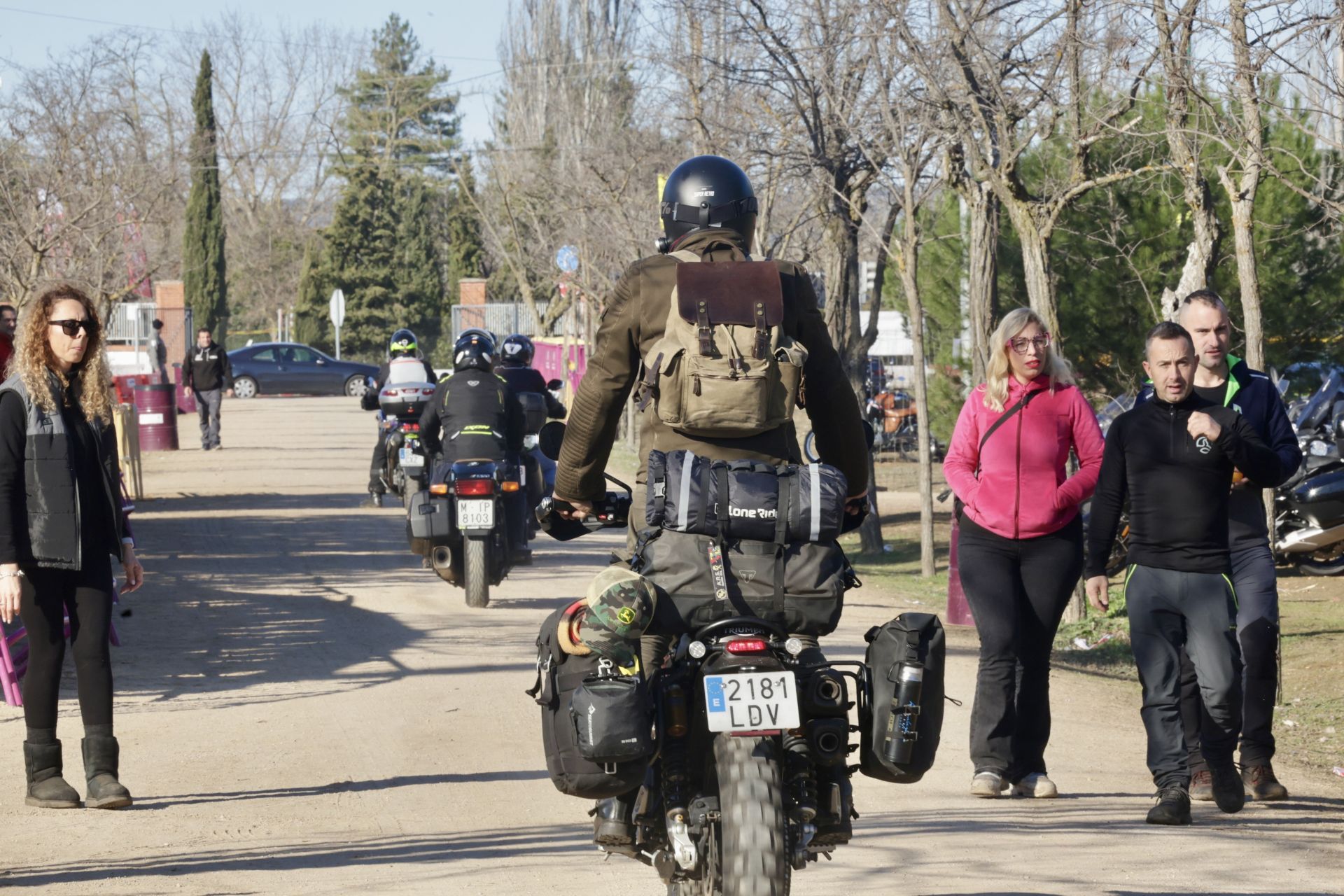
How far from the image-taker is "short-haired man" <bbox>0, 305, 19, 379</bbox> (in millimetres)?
9703

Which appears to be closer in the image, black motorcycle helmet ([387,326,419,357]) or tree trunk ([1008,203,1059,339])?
tree trunk ([1008,203,1059,339])

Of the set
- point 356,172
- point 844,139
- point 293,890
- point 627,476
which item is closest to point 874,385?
point 627,476

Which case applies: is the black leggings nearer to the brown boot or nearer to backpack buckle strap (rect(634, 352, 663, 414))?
backpack buckle strap (rect(634, 352, 663, 414))

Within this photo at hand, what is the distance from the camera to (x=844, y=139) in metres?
15.8

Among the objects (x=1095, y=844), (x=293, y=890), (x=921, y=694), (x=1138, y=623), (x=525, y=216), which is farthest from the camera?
(x=525, y=216)

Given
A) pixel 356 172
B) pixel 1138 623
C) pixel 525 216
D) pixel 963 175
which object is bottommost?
pixel 1138 623

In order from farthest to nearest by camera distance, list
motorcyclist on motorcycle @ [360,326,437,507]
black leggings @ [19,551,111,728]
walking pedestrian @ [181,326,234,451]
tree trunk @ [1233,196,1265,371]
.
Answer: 1. walking pedestrian @ [181,326,234,451]
2. motorcyclist on motorcycle @ [360,326,437,507]
3. tree trunk @ [1233,196,1265,371]
4. black leggings @ [19,551,111,728]

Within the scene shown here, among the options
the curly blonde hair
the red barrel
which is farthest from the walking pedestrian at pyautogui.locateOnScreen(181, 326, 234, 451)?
the curly blonde hair

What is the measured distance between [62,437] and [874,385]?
29.1 m

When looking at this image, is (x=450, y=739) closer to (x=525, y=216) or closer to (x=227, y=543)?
(x=227, y=543)

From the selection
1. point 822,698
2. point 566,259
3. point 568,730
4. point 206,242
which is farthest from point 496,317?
point 822,698

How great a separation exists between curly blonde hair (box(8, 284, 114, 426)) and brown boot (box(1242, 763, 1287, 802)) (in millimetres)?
4775

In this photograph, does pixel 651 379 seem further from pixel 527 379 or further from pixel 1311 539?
pixel 1311 539

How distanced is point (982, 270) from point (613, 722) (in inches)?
363
